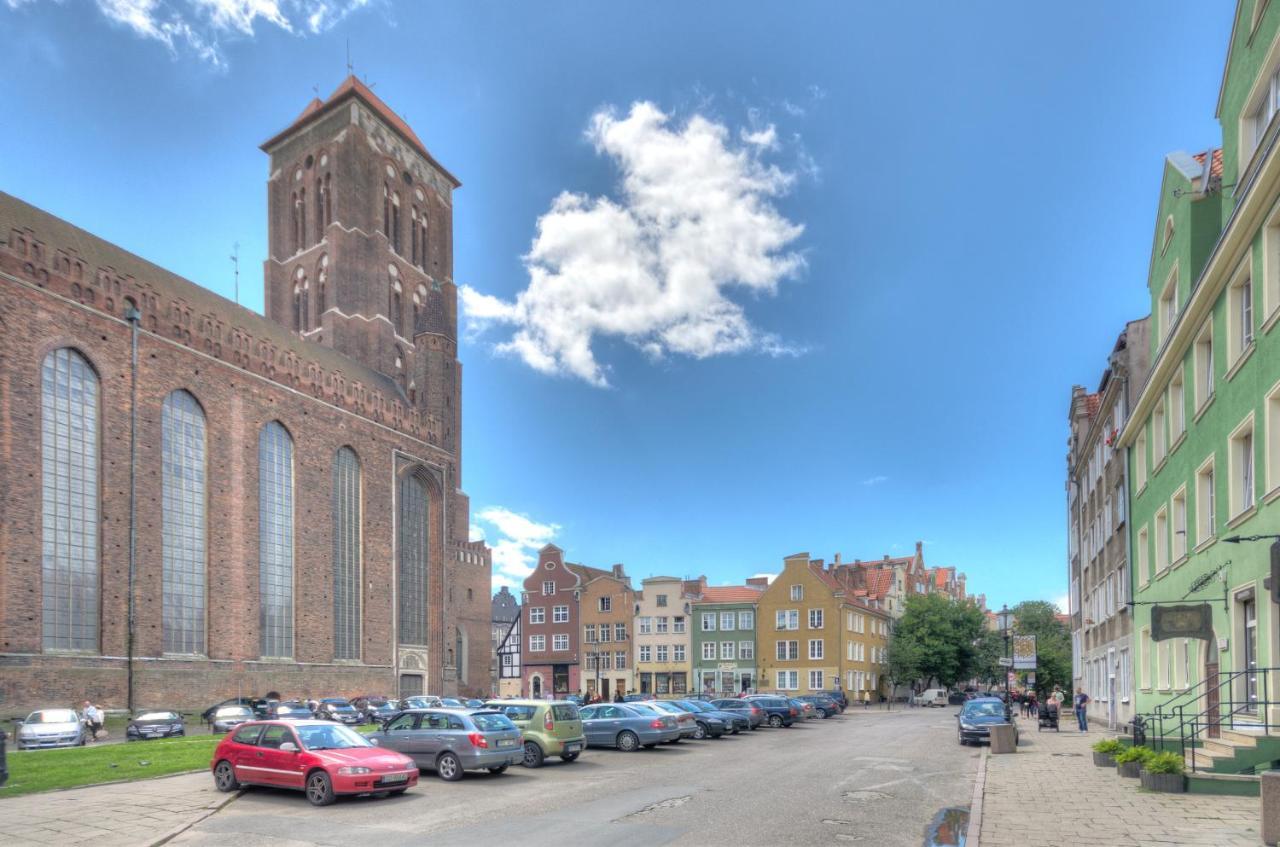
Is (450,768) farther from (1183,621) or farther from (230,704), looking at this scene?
(230,704)

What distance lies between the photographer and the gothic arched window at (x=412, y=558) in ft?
195

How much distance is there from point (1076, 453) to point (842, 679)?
29.3m

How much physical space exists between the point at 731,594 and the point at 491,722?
56.4m

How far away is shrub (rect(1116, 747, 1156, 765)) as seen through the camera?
53.5 feet

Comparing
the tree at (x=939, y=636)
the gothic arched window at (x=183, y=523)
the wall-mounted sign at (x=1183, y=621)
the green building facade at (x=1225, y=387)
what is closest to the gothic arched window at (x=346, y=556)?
the gothic arched window at (x=183, y=523)

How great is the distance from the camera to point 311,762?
14.9m

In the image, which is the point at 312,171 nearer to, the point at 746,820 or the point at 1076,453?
the point at 1076,453

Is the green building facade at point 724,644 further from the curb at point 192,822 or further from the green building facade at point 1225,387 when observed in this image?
the curb at point 192,822

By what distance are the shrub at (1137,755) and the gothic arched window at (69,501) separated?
121 feet

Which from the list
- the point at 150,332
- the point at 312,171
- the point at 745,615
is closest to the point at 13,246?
the point at 150,332

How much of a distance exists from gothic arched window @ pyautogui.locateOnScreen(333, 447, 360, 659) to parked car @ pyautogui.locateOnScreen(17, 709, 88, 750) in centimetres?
2399

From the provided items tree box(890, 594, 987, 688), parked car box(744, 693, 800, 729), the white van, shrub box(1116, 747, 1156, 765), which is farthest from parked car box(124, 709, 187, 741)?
the white van

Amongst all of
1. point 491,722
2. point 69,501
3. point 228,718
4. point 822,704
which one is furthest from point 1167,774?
point 69,501

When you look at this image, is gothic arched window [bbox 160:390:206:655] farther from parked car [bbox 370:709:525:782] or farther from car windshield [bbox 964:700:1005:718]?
car windshield [bbox 964:700:1005:718]
